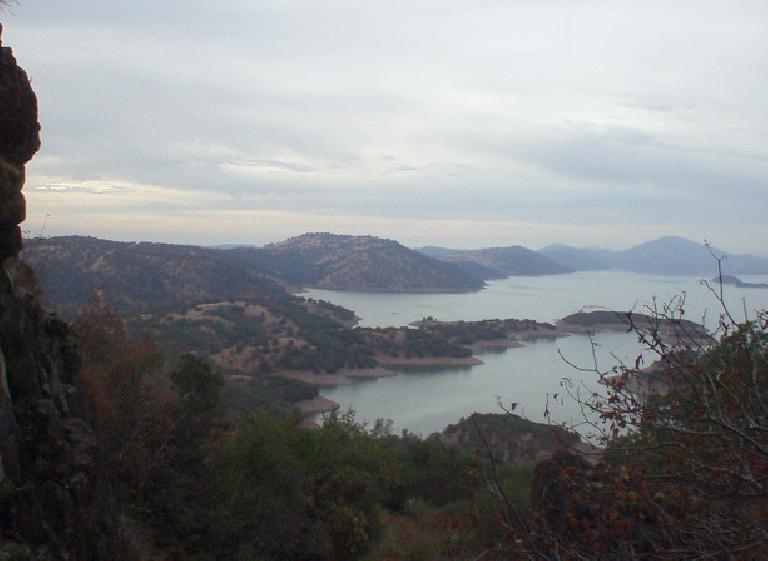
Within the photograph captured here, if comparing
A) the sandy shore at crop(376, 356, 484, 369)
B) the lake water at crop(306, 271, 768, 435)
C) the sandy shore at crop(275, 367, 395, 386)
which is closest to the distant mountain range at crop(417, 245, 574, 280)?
the lake water at crop(306, 271, 768, 435)

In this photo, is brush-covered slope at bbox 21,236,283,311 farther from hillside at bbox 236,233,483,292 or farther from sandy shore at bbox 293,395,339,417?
hillside at bbox 236,233,483,292

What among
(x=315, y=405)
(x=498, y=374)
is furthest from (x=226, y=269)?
(x=315, y=405)

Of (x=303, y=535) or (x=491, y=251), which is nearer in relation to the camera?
(x=303, y=535)

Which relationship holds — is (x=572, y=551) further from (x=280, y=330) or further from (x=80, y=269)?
(x=80, y=269)

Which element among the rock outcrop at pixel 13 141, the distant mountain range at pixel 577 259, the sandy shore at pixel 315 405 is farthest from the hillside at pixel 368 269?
the rock outcrop at pixel 13 141

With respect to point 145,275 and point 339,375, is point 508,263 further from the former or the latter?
point 339,375

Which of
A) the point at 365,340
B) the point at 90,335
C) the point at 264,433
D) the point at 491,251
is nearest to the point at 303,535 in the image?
A: the point at 264,433

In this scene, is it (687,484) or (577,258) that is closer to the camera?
(687,484)

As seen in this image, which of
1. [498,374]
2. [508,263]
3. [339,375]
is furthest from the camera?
[508,263]
